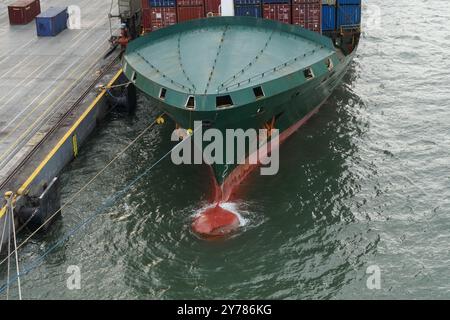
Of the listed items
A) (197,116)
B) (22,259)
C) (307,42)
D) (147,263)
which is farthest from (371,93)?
(22,259)

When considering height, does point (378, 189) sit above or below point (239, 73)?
below

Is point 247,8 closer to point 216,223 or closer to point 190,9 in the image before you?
point 190,9

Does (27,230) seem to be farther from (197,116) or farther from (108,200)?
(197,116)

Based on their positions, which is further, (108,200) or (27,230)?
(108,200)

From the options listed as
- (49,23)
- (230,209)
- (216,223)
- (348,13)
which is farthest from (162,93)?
(49,23)

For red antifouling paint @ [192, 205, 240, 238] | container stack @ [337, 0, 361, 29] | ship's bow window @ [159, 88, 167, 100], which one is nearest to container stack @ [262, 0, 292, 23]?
container stack @ [337, 0, 361, 29]

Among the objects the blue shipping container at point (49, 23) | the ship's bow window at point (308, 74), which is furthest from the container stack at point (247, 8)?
the blue shipping container at point (49, 23)

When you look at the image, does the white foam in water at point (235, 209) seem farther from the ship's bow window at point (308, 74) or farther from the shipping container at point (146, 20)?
the shipping container at point (146, 20)
